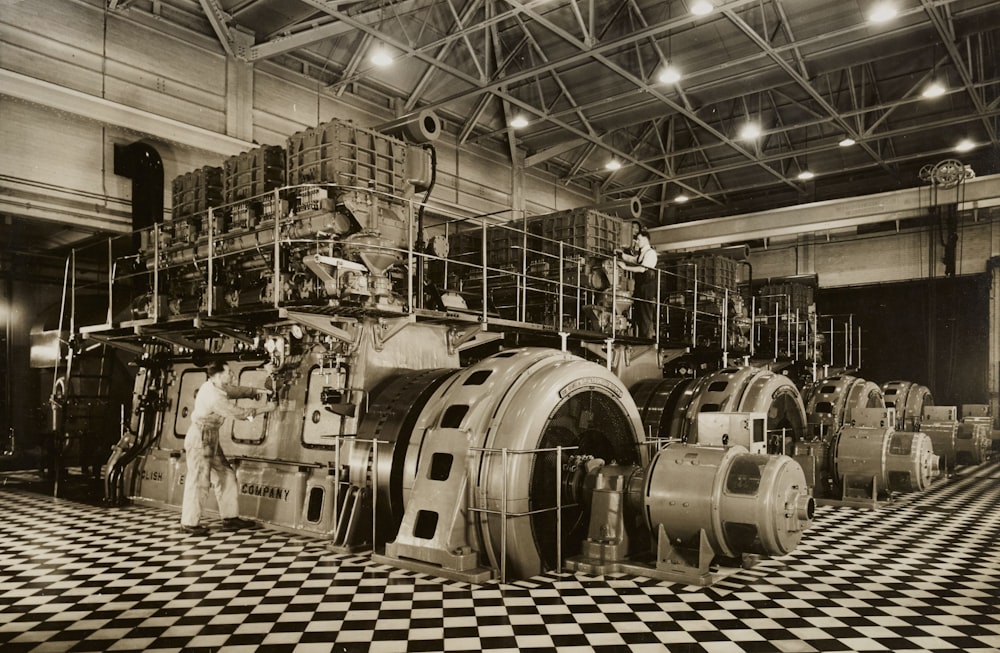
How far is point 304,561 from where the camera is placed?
635 cm

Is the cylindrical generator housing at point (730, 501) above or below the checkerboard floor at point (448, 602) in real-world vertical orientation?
above

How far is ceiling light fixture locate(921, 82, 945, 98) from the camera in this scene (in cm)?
1242

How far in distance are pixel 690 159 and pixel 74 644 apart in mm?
16777

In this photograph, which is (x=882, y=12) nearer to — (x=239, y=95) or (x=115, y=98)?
(x=239, y=95)

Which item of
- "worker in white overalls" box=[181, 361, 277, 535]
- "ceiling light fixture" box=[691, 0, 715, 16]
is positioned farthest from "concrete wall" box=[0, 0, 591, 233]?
"ceiling light fixture" box=[691, 0, 715, 16]

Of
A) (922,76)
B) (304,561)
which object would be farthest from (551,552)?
(922,76)

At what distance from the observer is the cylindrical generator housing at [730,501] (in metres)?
5.29

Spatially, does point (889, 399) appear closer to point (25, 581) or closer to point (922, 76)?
point (922, 76)

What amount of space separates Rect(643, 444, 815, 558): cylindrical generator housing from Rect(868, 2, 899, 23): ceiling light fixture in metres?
7.82

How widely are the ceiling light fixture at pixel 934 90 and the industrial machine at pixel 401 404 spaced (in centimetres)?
665

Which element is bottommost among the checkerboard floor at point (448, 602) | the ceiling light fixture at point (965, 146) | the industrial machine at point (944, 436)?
the checkerboard floor at point (448, 602)

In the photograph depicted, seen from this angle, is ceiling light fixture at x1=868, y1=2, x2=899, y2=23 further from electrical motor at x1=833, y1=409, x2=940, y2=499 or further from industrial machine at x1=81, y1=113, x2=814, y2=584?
electrical motor at x1=833, y1=409, x2=940, y2=499

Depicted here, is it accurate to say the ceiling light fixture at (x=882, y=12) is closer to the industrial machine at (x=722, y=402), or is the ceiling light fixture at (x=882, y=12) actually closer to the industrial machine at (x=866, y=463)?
the industrial machine at (x=722, y=402)

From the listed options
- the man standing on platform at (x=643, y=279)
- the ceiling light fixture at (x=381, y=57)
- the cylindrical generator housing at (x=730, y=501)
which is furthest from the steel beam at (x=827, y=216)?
the cylindrical generator housing at (x=730, y=501)
